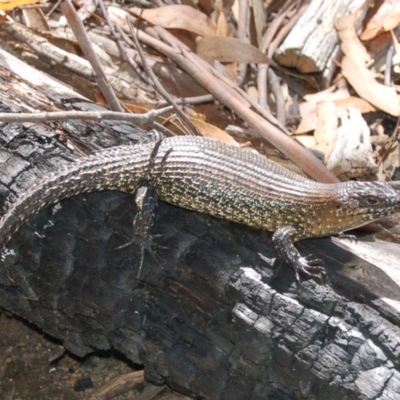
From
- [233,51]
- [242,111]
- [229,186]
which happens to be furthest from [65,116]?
[233,51]

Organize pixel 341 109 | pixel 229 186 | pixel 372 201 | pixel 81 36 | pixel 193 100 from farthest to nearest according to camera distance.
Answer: pixel 193 100, pixel 341 109, pixel 81 36, pixel 229 186, pixel 372 201

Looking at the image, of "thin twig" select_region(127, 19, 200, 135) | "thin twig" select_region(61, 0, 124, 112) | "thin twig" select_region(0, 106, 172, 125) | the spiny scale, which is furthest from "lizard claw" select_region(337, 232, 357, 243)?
"thin twig" select_region(61, 0, 124, 112)

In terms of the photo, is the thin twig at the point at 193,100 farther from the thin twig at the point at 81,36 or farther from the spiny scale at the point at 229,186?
the spiny scale at the point at 229,186

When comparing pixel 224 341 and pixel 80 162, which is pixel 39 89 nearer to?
pixel 80 162

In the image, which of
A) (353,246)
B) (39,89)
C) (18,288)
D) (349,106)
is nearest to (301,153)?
(349,106)

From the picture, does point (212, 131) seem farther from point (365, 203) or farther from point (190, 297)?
point (190, 297)

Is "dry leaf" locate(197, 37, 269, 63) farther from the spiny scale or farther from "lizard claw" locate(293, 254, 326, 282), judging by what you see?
"lizard claw" locate(293, 254, 326, 282)
